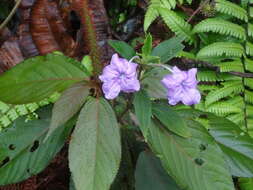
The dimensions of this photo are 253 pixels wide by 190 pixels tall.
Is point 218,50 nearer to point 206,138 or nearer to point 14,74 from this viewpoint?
point 206,138

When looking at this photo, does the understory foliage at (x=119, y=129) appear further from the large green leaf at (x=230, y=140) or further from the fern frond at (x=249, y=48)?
the fern frond at (x=249, y=48)

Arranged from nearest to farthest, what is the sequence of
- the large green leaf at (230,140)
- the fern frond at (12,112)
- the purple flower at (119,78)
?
the purple flower at (119,78)
the large green leaf at (230,140)
the fern frond at (12,112)

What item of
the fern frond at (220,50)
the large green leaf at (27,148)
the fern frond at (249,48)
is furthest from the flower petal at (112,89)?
the fern frond at (249,48)

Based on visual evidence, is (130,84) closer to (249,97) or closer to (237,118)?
(237,118)

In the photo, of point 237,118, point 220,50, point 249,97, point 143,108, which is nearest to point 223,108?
point 237,118

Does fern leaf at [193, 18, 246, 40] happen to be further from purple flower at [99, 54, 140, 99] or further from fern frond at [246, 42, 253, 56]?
purple flower at [99, 54, 140, 99]

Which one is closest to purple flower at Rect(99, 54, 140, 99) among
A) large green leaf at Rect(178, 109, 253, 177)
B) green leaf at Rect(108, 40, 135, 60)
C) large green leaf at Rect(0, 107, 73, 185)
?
green leaf at Rect(108, 40, 135, 60)

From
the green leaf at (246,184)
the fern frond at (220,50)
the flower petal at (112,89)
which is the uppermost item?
the flower petal at (112,89)
